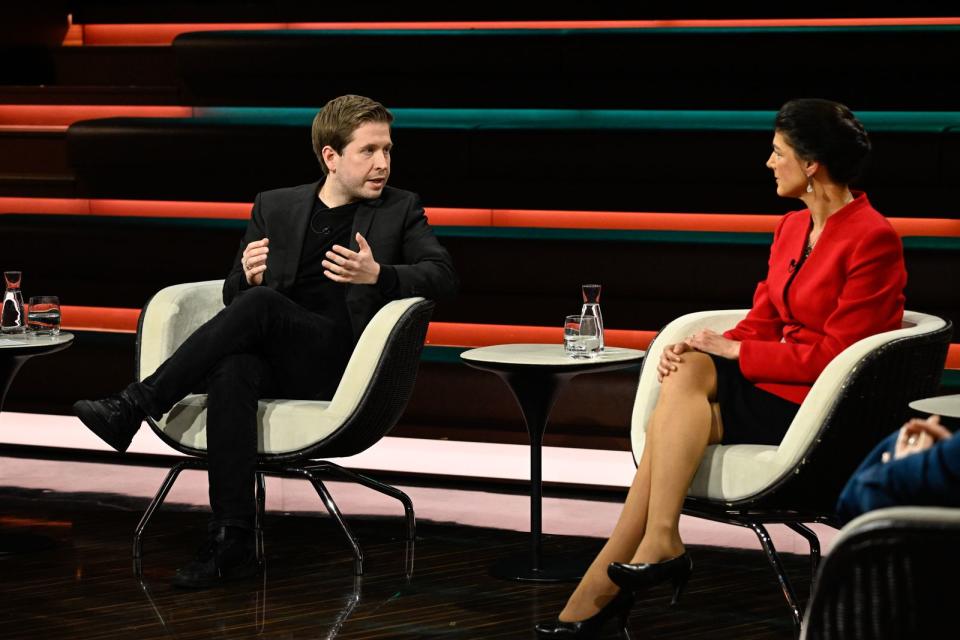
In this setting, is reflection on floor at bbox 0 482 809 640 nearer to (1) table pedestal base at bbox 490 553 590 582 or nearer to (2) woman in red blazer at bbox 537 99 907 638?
(1) table pedestal base at bbox 490 553 590 582

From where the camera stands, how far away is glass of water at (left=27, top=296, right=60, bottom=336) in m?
4.10

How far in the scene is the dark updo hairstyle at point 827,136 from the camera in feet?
10.8

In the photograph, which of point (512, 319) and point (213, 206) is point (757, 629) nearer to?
point (512, 319)

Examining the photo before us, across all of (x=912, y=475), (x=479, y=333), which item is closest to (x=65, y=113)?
(x=479, y=333)

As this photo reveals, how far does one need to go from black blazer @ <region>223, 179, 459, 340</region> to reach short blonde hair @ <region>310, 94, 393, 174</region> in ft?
0.53

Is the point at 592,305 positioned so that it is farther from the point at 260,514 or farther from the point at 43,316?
the point at 43,316

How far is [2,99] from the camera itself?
287 inches

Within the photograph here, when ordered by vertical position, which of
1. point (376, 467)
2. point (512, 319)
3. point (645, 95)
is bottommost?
point (376, 467)

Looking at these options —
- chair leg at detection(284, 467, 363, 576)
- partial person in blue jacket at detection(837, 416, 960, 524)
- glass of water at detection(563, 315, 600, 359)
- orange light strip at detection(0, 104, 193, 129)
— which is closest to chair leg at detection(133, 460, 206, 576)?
chair leg at detection(284, 467, 363, 576)

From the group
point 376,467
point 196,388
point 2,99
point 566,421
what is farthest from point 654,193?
point 2,99

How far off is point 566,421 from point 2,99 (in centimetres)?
375

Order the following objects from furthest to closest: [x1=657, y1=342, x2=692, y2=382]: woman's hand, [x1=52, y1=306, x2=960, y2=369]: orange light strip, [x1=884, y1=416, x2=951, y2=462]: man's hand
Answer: [x1=52, y1=306, x2=960, y2=369]: orange light strip, [x1=657, y1=342, x2=692, y2=382]: woman's hand, [x1=884, y1=416, x2=951, y2=462]: man's hand

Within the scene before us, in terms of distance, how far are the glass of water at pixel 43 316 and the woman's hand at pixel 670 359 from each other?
1.81m

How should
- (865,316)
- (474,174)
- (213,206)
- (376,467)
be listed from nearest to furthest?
1. (865,316)
2. (376,467)
3. (474,174)
4. (213,206)
